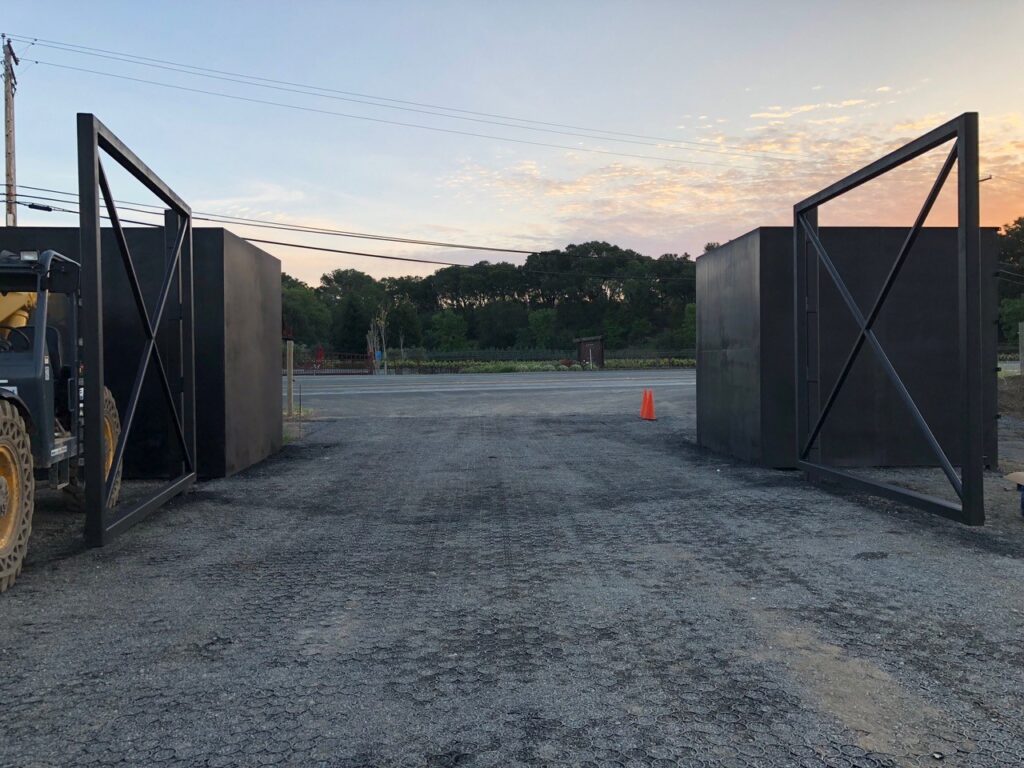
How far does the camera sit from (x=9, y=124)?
1053 inches

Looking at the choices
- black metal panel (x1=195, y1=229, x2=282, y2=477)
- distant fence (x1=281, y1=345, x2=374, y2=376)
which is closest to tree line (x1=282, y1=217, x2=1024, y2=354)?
distant fence (x1=281, y1=345, x2=374, y2=376)

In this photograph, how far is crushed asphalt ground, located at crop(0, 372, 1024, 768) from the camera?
11.0 feet

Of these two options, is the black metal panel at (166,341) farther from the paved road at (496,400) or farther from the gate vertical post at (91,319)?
the paved road at (496,400)

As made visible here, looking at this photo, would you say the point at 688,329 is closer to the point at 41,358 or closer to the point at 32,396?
the point at 41,358

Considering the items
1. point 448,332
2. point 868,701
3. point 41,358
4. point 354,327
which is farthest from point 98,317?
point 448,332

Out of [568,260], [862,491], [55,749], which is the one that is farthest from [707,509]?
[568,260]

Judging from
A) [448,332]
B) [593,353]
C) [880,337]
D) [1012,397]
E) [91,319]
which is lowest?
[1012,397]

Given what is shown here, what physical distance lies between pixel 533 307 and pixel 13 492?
99669mm

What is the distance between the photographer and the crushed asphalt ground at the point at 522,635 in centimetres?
334

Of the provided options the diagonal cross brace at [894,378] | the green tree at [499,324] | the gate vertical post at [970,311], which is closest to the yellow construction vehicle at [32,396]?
the diagonal cross brace at [894,378]

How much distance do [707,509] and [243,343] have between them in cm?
748

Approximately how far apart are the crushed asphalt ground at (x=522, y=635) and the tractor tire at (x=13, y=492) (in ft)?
0.75

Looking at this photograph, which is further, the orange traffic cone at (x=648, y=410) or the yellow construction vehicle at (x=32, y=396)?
the orange traffic cone at (x=648, y=410)

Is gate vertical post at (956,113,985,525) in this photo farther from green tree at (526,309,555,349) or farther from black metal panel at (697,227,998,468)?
green tree at (526,309,555,349)
